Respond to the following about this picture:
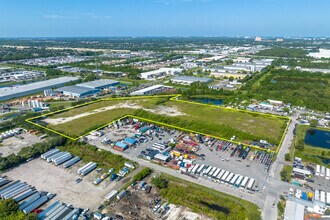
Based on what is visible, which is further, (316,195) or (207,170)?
(207,170)

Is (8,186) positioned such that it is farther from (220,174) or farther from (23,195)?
(220,174)

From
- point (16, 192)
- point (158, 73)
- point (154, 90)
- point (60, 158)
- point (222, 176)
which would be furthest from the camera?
point (158, 73)

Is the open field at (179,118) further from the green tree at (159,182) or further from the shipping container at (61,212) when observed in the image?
the shipping container at (61,212)

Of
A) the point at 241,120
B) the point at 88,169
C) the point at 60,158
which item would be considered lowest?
the point at 88,169

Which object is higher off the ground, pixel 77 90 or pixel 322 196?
pixel 77 90

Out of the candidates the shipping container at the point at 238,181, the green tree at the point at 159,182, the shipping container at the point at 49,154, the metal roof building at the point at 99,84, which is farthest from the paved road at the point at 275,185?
the metal roof building at the point at 99,84

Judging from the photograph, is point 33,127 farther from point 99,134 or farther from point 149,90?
point 149,90

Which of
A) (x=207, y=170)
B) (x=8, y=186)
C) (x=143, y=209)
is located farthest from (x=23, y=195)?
(x=207, y=170)
